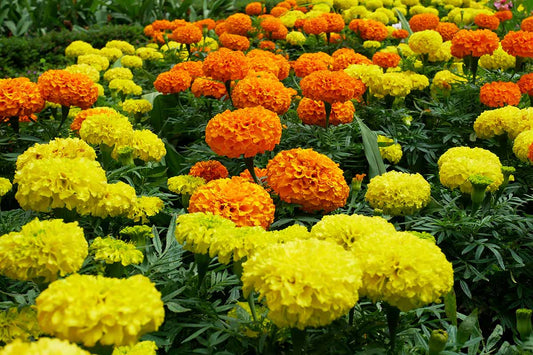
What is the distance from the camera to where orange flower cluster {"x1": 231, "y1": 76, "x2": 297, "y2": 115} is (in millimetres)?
3172

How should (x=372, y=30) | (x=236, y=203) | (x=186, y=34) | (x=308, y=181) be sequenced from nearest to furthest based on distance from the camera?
(x=236, y=203) < (x=308, y=181) < (x=186, y=34) < (x=372, y=30)

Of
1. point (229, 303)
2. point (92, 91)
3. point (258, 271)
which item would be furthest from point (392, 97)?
point (258, 271)

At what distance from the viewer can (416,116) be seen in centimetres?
429

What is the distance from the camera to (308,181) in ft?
8.12

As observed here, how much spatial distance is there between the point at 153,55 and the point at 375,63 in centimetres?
230

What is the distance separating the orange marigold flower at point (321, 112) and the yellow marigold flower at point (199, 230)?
1.72 m

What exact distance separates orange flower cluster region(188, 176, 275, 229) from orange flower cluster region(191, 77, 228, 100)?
5.23 ft

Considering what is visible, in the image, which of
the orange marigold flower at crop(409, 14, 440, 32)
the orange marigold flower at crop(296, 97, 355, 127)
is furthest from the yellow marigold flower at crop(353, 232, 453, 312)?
the orange marigold flower at crop(409, 14, 440, 32)

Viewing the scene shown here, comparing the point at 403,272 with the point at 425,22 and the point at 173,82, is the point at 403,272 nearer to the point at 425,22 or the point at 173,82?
the point at 173,82

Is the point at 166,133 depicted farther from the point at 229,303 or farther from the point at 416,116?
the point at 229,303

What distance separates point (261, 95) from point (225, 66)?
0.36m

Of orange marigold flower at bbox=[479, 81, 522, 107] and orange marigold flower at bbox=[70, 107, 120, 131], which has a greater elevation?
orange marigold flower at bbox=[70, 107, 120, 131]

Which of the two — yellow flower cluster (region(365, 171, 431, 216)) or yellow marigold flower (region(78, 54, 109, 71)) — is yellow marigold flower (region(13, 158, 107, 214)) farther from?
yellow marigold flower (region(78, 54, 109, 71))

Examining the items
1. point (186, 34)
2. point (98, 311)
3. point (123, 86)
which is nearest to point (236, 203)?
point (98, 311)
